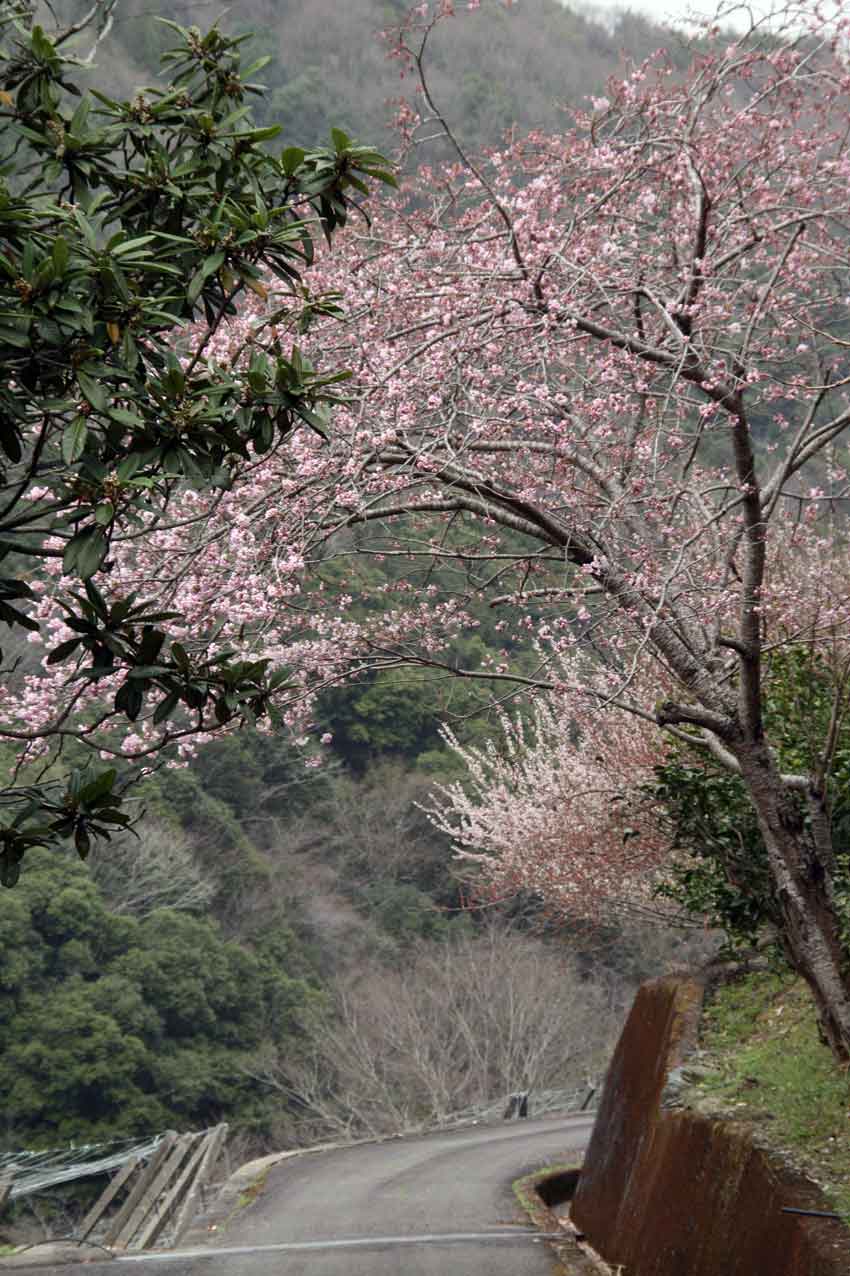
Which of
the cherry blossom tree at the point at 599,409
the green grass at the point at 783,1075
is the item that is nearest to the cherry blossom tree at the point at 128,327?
the cherry blossom tree at the point at 599,409

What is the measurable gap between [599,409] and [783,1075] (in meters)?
3.75

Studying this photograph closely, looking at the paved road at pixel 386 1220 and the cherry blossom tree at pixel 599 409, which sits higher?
the cherry blossom tree at pixel 599 409

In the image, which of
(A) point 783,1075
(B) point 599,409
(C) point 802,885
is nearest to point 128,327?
(B) point 599,409

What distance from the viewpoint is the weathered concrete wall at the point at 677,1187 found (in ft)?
15.6

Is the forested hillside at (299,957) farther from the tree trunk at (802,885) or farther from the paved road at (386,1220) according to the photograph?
the tree trunk at (802,885)

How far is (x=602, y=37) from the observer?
41406mm

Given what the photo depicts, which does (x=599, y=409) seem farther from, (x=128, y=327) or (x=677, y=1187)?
(x=677, y=1187)

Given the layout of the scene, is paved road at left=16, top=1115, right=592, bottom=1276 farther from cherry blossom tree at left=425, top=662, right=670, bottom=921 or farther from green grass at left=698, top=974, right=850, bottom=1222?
cherry blossom tree at left=425, top=662, right=670, bottom=921

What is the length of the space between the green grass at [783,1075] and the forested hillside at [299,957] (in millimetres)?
6275

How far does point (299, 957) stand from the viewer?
2406 cm

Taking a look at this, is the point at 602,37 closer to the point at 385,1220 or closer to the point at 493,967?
the point at 493,967

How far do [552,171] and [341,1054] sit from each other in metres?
18.9

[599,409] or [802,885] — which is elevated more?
[599,409]

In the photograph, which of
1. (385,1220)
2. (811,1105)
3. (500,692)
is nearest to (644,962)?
(500,692)
